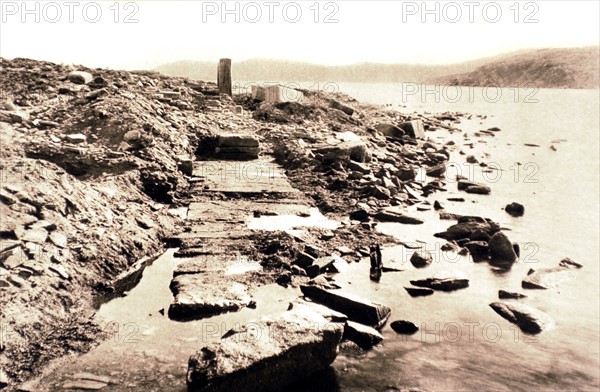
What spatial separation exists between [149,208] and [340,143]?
14.5 ft

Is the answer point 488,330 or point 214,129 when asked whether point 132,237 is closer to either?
point 488,330

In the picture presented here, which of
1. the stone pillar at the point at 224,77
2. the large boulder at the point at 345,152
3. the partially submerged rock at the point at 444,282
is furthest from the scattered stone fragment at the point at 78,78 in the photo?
the partially submerged rock at the point at 444,282

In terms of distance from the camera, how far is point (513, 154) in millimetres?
12445

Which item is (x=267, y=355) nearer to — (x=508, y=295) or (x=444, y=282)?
(x=444, y=282)

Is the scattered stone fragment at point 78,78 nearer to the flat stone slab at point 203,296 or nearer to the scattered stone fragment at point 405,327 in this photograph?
the flat stone slab at point 203,296

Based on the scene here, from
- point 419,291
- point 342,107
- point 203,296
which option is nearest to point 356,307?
point 419,291

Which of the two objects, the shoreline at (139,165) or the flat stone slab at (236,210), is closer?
the shoreline at (139,165)

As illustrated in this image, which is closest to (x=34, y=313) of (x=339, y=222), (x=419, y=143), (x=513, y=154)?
(x=339, y=222)

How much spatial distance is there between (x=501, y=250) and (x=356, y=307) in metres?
A: 2.41

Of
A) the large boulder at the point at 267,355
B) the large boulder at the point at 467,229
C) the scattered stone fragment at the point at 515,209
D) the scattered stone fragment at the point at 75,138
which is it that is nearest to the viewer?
the large boulder at the point at 267,355

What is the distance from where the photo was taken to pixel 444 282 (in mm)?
4559

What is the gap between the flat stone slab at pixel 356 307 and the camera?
3744mm

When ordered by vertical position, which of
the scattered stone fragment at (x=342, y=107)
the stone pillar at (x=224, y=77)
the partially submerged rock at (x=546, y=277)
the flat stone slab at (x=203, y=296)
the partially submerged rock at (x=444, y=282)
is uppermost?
the stone pillar at (x=224, y=77)

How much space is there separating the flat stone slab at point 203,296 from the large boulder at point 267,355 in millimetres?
694
